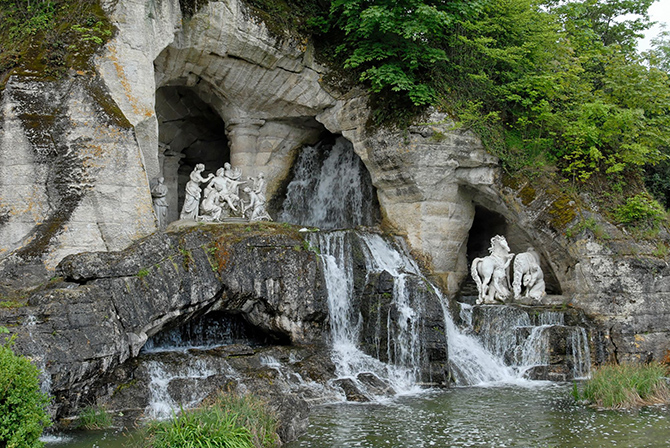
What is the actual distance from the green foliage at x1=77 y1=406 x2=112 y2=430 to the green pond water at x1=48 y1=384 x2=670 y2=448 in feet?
1.10

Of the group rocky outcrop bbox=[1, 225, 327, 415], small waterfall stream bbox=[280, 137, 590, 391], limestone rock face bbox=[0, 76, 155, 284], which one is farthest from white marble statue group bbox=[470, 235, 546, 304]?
limestone rock face bbox=[0, 76, 155, 284]

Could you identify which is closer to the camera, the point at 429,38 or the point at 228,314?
the point at 228,314

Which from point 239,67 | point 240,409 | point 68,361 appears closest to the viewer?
point 240,409

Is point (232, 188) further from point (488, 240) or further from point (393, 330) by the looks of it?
point (488, 240)

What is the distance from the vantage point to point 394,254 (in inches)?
589

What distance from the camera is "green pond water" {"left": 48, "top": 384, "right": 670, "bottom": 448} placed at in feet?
26.3

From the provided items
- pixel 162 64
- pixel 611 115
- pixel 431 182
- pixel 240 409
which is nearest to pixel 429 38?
pixel 431 182

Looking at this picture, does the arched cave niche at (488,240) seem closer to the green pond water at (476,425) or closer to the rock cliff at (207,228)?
the rock cliff at (207,228)

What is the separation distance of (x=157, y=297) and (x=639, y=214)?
33.5 ft

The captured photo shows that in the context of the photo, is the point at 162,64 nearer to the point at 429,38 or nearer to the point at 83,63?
the point at 83,63

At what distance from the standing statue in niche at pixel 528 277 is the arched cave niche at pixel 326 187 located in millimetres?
4694

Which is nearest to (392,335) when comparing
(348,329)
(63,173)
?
(348,329)

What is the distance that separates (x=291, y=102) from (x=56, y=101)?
22.0 feet

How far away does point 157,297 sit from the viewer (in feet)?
35.1
